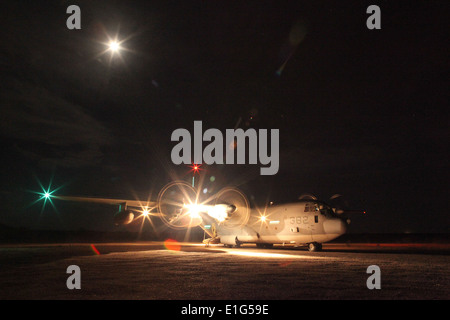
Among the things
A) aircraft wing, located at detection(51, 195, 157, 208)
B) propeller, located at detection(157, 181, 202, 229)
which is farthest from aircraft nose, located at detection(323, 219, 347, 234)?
aircraft wing, located at detection(51, 195, 157, 208)

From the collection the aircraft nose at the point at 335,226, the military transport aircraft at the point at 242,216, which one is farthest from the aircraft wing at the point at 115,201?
the aircraft nose at the point at 335,226

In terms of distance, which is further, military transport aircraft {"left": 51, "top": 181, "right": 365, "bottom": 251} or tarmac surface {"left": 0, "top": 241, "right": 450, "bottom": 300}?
military transport aircraft {"left": 51, "top": 181, "right": 365, "bottom": 251}

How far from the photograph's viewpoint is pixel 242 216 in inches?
1023

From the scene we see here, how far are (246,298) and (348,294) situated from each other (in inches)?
98.7

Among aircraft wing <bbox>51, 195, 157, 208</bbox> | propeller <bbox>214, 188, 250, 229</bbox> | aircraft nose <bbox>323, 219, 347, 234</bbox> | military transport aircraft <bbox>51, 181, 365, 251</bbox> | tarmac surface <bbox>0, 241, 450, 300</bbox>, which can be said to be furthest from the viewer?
propeller <bbox>214, 188, 250, 229</bbox>

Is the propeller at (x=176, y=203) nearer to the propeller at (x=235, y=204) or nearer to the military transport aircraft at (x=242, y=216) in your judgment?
the military transport aircraft at (x=242, y=216)

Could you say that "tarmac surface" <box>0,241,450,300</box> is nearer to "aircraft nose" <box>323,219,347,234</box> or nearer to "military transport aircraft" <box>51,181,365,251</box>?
"aircraft nose" <box>323,219,347,234</box>

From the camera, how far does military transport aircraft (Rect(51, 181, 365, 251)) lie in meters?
20.2

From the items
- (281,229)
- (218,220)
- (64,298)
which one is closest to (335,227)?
(281,229)

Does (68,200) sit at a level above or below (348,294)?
above

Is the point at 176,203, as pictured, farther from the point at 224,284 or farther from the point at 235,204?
the point at 224,284

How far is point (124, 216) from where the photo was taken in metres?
23.3
